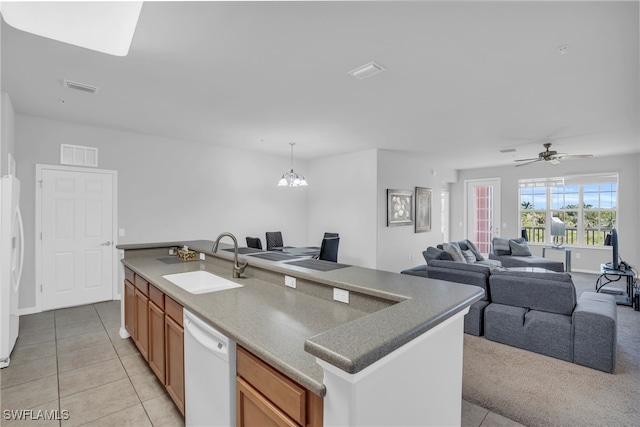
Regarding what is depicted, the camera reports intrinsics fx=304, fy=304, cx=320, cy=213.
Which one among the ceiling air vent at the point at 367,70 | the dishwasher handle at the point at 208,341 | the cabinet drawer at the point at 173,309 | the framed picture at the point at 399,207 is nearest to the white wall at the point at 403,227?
the framed picture at the point at 399,207

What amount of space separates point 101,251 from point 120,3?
4036 millimetres

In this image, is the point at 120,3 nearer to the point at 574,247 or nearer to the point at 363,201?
the point at 363,201

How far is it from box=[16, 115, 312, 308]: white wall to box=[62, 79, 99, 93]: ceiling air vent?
1619 mm

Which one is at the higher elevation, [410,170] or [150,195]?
[410,170]

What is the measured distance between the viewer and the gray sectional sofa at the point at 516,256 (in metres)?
5.94

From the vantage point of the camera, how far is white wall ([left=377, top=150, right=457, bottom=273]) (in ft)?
20.3

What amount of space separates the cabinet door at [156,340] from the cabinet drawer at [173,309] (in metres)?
0.12

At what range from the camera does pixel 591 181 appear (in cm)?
703

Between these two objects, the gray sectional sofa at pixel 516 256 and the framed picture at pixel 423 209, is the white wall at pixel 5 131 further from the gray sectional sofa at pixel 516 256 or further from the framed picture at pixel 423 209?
the gray sectional sofa at pixel 516 256

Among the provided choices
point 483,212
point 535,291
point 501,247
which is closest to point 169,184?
point 535,291

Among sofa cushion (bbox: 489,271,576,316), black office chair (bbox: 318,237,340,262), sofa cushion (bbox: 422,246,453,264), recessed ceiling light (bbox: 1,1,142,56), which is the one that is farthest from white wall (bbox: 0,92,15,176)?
sofa cushion (bbox: 489,271,576,316)

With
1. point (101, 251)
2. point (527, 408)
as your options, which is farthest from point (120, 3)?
point (101, 251)

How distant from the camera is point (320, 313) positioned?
1.64 metres

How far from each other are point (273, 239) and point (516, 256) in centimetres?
520
